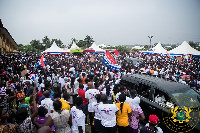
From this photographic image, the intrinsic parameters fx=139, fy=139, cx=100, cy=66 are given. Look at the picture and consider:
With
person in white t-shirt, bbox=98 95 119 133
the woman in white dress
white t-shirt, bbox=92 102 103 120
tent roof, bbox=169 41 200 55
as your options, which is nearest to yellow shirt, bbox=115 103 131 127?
person in white t-shirt, bbox=98 95 119 133

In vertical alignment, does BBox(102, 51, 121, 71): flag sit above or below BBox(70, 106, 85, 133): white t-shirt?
above

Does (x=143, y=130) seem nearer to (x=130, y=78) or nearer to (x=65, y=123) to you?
(x=65, y=123)

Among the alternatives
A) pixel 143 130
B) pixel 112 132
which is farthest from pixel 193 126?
pixel 112 132

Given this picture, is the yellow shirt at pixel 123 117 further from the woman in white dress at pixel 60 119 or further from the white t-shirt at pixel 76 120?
the woman in white dress at pixel 60 119

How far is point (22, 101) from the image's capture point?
4062 mm

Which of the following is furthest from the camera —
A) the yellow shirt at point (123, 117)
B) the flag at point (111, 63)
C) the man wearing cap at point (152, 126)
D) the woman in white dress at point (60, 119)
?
the flag at point (111, 63)

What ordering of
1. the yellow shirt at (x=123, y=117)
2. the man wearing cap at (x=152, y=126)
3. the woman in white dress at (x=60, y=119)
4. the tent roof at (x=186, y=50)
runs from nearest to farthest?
the man wearing cap at (x=152, y=126), the woman in white dress at (x=60, y=119), the yellow shirt at (x=123, y=117), the tent roof at (x=186, y=50)

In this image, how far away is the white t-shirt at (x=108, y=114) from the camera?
3.36m

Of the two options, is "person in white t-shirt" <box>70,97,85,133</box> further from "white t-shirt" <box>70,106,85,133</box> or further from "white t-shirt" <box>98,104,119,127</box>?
"white t-shirt" <box>98,104,119,127</box>

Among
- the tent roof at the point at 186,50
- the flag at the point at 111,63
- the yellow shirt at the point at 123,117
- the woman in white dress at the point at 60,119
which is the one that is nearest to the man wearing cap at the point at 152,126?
the yellow shirt at the point at 123,117

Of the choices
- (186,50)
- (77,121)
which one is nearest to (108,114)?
(77,121)

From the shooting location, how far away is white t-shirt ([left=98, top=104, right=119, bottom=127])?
336 cm

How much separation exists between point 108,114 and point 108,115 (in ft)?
0.11

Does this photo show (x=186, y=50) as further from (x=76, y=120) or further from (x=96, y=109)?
(x=76, y=120)
